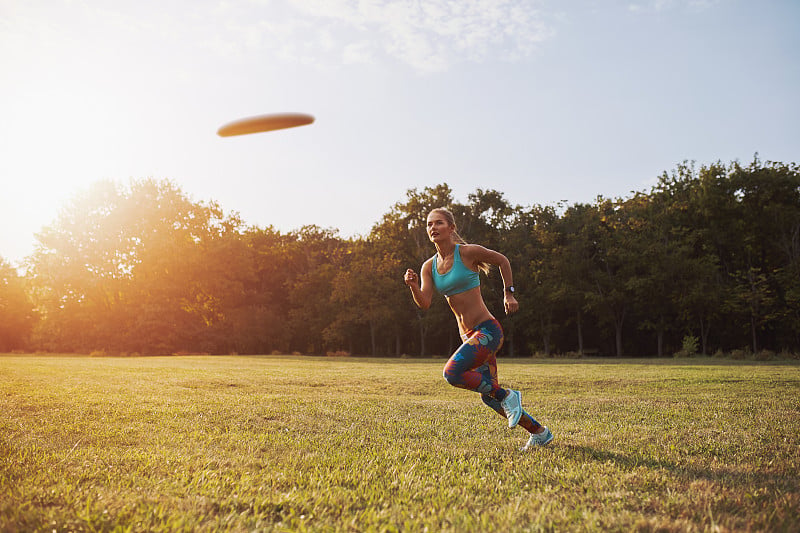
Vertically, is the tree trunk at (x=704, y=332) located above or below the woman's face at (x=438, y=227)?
below

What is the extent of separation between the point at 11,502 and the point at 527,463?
411 centimetres

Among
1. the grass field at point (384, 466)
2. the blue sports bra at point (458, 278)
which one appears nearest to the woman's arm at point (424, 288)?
the blue sports bra at point (458, 278)

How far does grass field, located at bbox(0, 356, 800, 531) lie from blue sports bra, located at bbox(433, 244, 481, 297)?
1.74 metres

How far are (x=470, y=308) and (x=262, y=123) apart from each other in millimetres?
2980

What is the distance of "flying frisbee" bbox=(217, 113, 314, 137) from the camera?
581cm

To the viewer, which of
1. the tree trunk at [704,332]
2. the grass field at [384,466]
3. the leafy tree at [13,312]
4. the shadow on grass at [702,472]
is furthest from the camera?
the leafy tree at [13,312]

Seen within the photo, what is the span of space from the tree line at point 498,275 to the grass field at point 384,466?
3579 centimetres

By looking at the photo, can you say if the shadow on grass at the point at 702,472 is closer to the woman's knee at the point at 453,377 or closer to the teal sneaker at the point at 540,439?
the teal sneaker at the point at 540,439

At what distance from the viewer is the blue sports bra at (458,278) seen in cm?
622

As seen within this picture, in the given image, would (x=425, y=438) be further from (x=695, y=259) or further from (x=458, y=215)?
(x=458, y=215)

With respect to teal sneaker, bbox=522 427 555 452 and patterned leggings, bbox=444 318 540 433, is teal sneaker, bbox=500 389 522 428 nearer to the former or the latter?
patterned leggings, bbox=444 318 540 433

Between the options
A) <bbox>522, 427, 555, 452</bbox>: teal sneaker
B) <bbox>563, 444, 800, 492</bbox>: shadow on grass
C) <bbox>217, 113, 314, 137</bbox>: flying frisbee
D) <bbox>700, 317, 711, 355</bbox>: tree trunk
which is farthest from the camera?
<bbox>700, 317, 711, 355</bbox>: tree trunk

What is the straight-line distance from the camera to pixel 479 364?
599 cm

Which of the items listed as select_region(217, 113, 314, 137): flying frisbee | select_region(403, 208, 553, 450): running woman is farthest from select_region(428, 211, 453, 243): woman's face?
select_region(217, 113, 314, 137): flying frisbee
